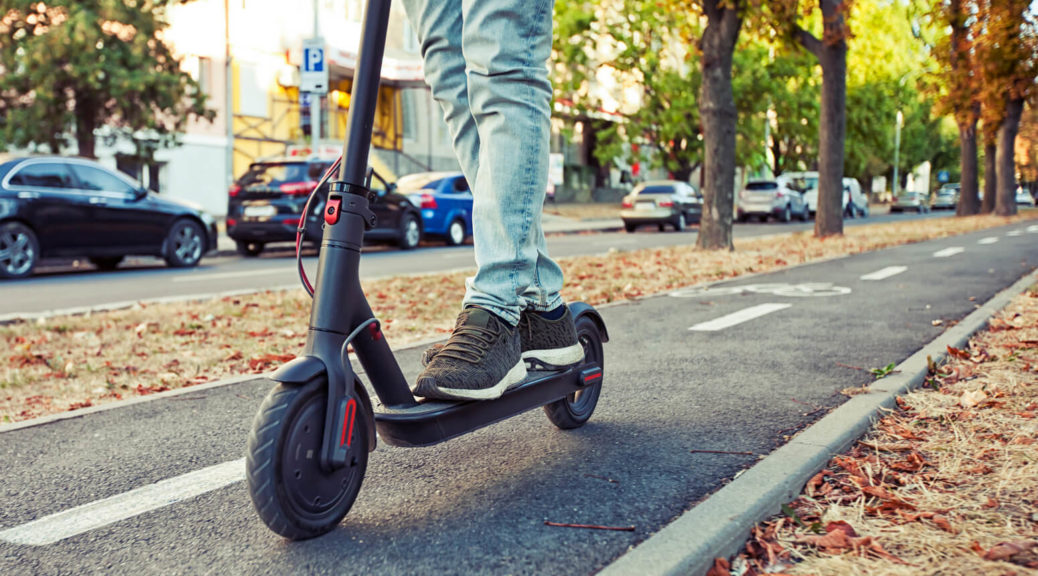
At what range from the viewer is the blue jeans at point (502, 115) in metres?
2.60

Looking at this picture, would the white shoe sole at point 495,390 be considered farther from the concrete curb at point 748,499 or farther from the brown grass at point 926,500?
the brown grass at point 926,500

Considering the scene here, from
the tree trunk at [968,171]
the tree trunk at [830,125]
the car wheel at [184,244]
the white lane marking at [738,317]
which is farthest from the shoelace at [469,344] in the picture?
the tree trunk at [968,171]

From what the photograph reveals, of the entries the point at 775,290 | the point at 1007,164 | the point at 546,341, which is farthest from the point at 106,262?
the point at 1007,164

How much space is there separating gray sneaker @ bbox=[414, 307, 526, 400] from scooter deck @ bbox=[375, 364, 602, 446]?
3cm

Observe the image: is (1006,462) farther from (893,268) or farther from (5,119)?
(5,119)

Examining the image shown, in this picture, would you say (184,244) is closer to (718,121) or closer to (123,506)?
(718,121)

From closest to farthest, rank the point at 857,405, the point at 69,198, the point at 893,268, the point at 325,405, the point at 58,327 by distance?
the point at 325,405 → the point at 857,405 → the point at 58,327 → the point at 893,268 → the point at 69,198

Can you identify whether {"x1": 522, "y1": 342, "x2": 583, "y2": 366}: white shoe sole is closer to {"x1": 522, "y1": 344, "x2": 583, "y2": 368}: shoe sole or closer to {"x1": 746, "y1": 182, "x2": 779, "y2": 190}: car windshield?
{"x1": 522, "y1": 344, "x2": 583, "y2": 368}: shoe sole

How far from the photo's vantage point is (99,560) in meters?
2.18

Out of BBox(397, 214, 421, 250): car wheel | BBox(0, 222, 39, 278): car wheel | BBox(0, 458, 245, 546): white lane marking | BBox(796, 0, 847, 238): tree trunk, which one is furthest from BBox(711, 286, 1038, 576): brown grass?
BBox(796, 0, 847, 238): tree trunk

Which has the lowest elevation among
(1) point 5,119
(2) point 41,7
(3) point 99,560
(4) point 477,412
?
(3) point 99,560

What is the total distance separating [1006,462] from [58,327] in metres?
5.72

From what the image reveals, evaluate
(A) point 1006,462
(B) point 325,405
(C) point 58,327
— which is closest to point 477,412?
(B) point 325,405

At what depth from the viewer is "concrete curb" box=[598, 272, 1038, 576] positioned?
6.77ft
